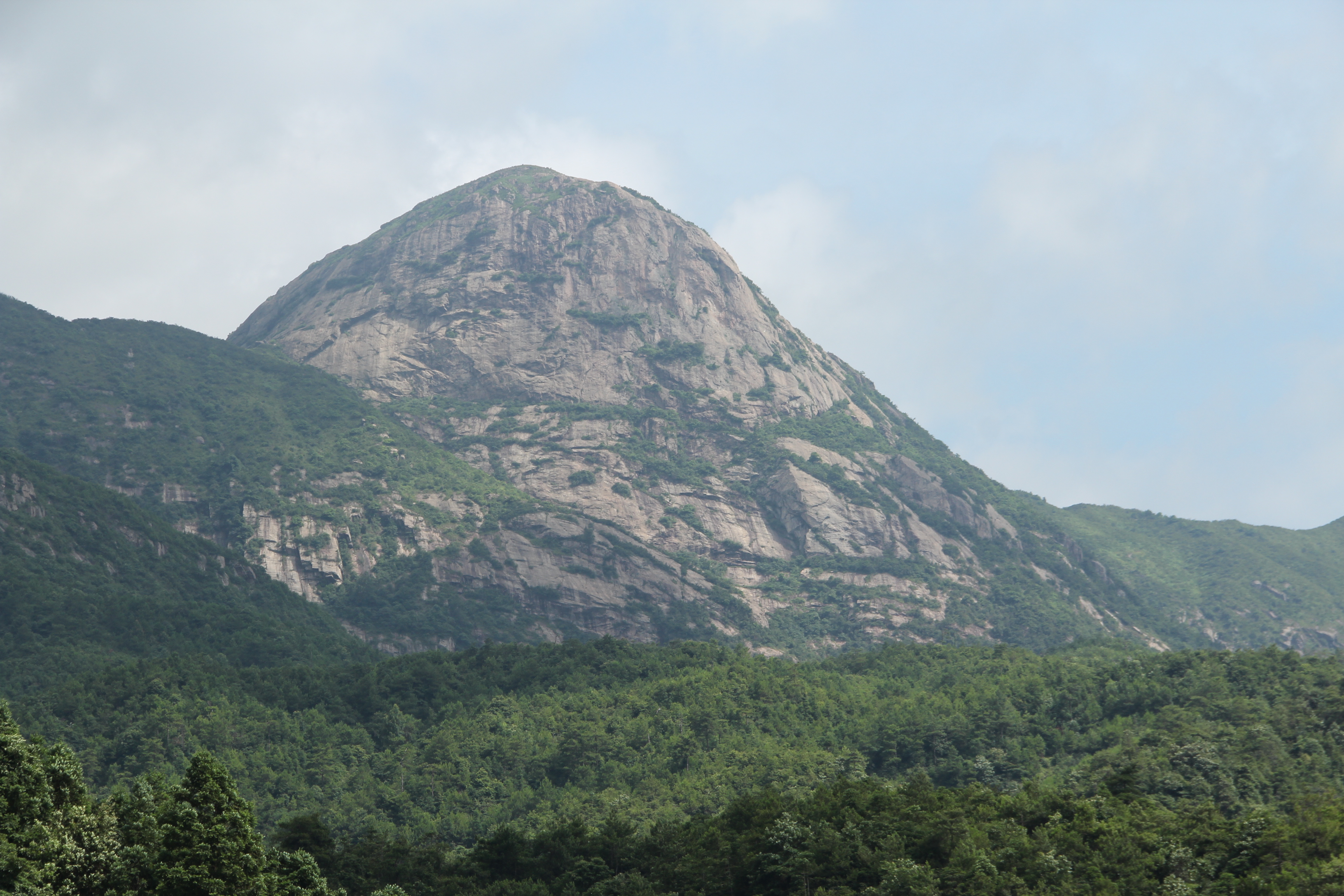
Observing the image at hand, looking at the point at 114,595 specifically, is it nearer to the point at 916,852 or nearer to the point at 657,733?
the point at 657,733

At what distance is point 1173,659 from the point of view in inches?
5517

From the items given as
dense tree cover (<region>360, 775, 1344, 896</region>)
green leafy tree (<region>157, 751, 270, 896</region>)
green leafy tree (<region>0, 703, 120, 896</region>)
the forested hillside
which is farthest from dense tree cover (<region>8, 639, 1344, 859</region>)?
green leafy tree (<region>157, 751, 270, 896</region>)

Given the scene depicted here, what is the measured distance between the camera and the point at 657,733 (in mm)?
137875

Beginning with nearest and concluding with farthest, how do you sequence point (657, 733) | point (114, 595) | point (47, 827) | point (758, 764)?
point (47, 827) → point (758, 764) → point (657, 733) → point (114, 595)

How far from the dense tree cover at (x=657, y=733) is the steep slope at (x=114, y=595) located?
51.8ft

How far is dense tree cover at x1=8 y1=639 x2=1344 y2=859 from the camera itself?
371 ft

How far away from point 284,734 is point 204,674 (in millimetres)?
12888

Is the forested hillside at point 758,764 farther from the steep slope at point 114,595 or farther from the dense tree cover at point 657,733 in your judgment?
the steep slope at point 114,595

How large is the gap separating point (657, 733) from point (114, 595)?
79.8 metres

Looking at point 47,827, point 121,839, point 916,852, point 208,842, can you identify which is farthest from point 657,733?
point 47,827

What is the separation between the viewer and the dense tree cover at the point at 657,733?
113000 mm

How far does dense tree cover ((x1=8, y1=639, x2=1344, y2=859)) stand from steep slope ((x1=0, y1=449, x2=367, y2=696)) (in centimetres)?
1579

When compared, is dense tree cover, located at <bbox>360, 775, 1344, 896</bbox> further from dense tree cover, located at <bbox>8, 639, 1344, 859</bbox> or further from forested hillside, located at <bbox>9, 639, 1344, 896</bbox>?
dense tree cover, located at <bbox>8, 639, 1344, 859</bbox>

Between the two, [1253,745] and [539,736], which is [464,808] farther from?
[1253,745]
